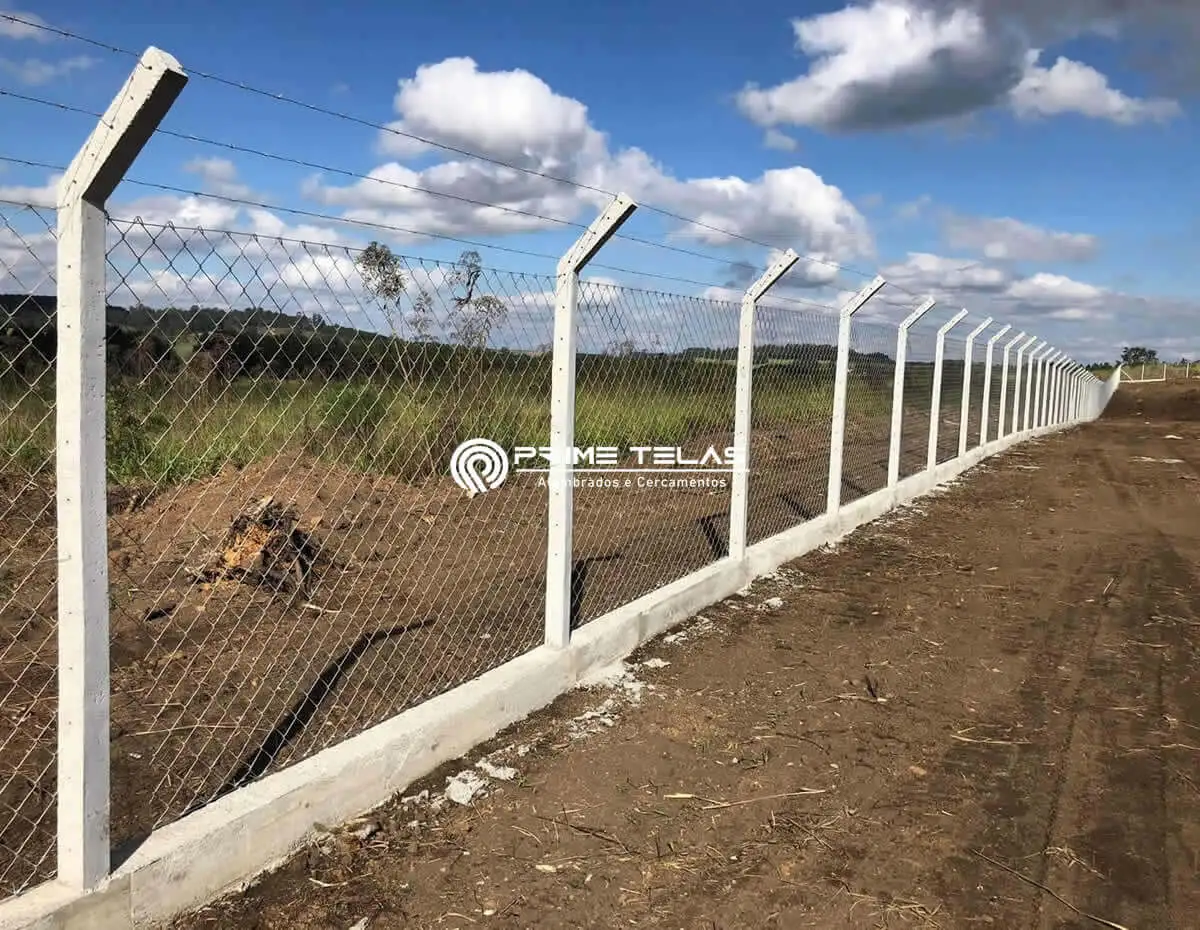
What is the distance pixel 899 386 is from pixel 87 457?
8340 millimetres

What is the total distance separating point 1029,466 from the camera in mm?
15430

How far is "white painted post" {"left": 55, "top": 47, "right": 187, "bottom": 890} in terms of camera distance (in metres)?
2.00

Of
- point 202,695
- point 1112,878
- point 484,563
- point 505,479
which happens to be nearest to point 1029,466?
point 505,479

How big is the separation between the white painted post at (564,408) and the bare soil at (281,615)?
431 millimetres

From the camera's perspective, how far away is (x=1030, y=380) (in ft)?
70.8

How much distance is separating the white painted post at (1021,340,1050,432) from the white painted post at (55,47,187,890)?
21038 mm

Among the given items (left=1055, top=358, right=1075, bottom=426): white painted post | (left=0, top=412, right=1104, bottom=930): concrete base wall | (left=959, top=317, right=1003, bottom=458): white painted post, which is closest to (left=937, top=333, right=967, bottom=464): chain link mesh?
(left=959, top=317, right=1003, bottom=458): white painted post

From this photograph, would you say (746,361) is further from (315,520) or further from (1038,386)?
(1038,386)

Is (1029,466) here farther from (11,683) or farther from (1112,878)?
(11,683)

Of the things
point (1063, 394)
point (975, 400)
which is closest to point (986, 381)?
point (975, 400)

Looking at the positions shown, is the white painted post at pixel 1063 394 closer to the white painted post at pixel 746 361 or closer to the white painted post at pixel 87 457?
the white painted post at pixel 746 361

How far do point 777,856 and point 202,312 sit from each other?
8.02 feet
